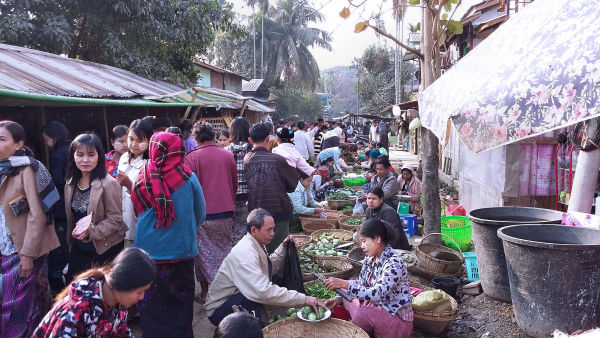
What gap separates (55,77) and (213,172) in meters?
3.90

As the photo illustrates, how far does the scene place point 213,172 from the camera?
4688mm

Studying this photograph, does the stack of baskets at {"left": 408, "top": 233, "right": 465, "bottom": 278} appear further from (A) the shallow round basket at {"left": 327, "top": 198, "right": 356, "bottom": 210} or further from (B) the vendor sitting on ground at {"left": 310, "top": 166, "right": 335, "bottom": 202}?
(B) the vendor sitting on ground at {"left": 310, "top": 166, "right": 335, "bottom": 202}

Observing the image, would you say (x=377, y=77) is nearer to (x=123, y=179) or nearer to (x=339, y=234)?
(x=339, y=234)

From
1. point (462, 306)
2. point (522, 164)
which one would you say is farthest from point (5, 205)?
point (522, 164)

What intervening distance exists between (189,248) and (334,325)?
52.1 inches

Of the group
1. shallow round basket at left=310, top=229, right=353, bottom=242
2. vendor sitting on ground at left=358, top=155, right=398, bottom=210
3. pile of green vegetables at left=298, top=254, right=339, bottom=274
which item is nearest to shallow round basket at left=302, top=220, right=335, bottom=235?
shallow round basket at left=310, top=229, right=353, bottom=242

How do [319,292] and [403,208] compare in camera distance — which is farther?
[403,208]

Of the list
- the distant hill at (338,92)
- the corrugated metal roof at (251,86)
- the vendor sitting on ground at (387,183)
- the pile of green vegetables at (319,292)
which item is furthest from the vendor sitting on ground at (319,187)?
the distant hill at (338,92)

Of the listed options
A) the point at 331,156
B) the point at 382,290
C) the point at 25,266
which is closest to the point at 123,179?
the point at 25,266

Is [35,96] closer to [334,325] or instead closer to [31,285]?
[31,285]

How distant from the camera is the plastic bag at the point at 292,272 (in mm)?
4234

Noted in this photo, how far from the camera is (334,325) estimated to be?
3.71 metres

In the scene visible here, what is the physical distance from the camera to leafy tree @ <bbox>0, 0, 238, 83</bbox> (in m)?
10.3

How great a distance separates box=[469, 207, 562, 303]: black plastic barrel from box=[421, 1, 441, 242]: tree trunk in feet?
3.96
